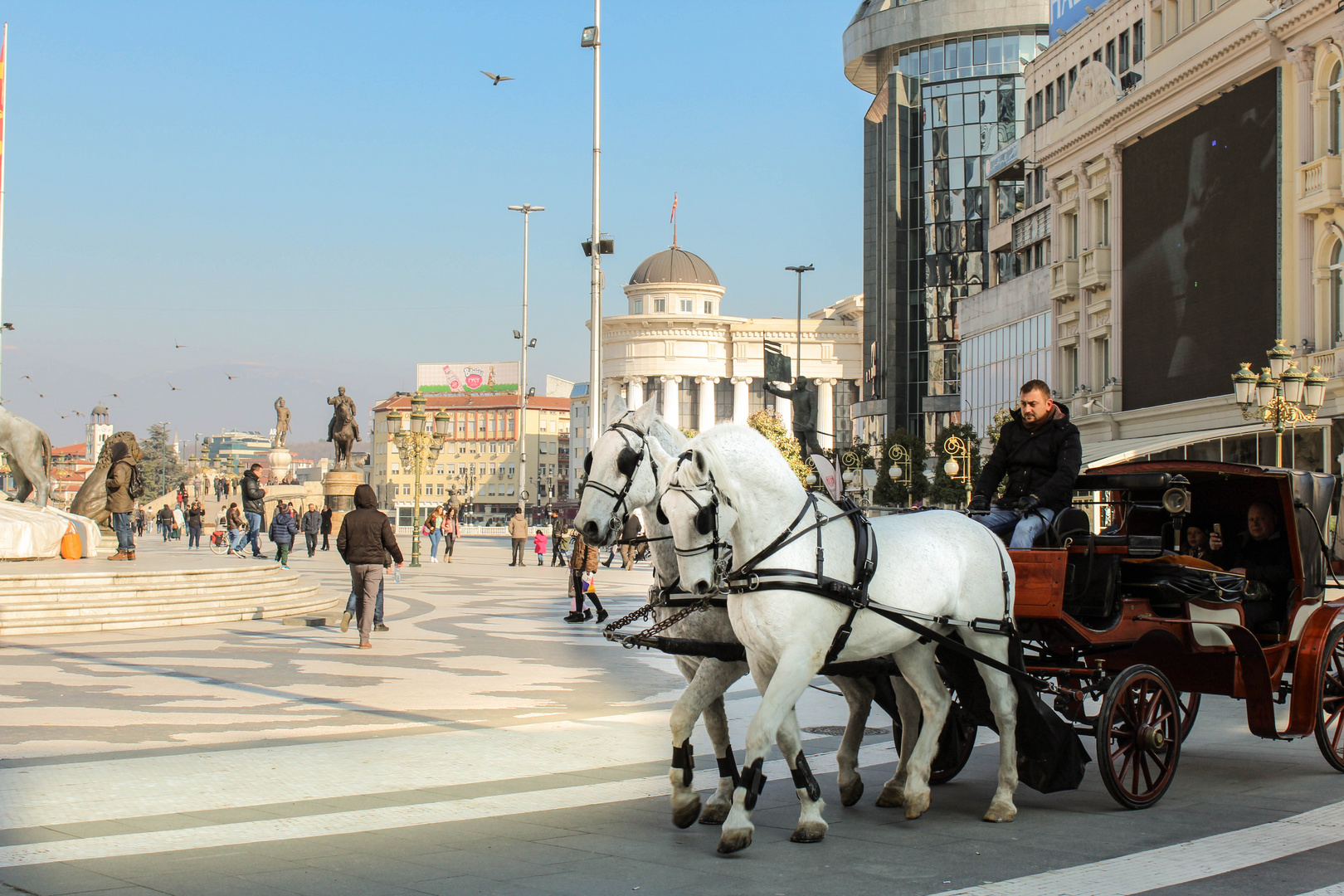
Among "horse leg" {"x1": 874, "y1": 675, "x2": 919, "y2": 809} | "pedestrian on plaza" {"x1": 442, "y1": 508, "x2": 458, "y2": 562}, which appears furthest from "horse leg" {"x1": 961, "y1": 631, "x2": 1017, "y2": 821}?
"pedestrian on plaza" {"x1": 442, "y1": 508, "x2": 458, "y2": 562}

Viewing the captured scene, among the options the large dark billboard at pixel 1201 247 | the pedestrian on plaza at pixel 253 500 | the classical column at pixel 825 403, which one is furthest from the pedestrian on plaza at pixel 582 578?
the classical column at pixel 825 403

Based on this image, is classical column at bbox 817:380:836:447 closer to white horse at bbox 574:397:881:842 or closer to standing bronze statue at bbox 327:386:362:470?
standing bronze statue at bbox 327:386:362:470

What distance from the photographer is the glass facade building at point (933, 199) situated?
85.4m

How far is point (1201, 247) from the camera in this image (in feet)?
125

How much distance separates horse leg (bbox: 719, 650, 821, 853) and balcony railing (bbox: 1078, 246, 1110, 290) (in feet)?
139

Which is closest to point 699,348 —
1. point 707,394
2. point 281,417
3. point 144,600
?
point 707,394

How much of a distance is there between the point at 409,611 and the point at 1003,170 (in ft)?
178

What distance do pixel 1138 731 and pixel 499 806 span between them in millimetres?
3467

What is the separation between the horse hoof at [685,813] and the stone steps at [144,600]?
11798 mm

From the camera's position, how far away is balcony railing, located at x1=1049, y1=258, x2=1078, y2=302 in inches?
1905

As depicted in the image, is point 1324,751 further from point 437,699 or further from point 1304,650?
point 437,699

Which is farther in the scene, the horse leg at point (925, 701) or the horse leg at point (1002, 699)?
the horse leg at point (1002, 699)

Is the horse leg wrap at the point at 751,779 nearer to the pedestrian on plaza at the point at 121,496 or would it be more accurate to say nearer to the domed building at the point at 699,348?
the pedestrian on plaza at the point at 121,496

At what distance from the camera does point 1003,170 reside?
222 ft
